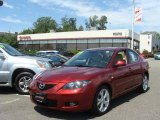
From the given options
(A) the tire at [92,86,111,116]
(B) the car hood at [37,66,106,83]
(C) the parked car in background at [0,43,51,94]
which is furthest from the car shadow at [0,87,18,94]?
(A) the tire at [92,86,111,116]

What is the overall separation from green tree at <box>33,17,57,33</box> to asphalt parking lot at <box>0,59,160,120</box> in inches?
4976

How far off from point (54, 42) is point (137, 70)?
2433 inches

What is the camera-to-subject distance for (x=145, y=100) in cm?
900

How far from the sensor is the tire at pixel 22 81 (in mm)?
9812

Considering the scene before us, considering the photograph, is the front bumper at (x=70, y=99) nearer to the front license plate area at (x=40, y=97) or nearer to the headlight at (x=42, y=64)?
the front license plate area at (x=40, y=97)

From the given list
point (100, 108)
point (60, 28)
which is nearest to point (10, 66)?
point (100, 108)

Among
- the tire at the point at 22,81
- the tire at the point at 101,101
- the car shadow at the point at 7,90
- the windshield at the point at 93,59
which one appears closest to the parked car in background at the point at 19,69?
the tire at the point at 22,81

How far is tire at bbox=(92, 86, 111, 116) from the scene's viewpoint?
6.98m

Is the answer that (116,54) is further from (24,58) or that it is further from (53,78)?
(24,58)

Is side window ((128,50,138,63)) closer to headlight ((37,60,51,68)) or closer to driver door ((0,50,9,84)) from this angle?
headlight ((37,60,51,68))

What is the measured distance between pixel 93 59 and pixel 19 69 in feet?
9.19

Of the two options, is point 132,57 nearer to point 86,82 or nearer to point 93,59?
point 93,59

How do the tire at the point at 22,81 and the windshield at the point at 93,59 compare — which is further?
the tire at the point at 22,81

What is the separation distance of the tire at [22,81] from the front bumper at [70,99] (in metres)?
3.10
